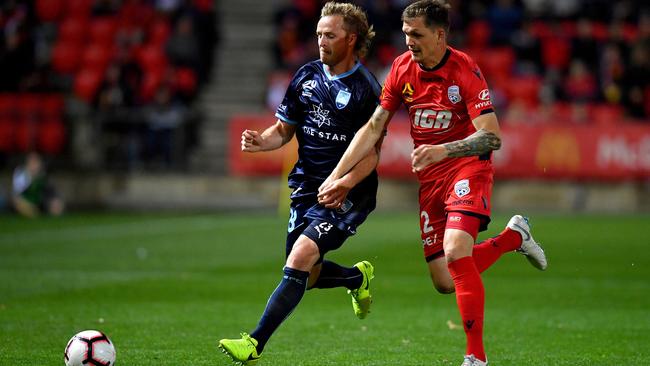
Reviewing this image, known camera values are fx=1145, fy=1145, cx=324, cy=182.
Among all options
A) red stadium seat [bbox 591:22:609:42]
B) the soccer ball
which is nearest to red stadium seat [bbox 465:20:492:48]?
red stadium seat [bbox 591:22:609:42]

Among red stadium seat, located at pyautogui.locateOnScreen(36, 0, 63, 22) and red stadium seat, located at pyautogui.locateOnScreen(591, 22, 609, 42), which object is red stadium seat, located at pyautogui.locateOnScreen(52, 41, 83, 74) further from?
red stadium seat, located at pyautogui.locateOnScreen(591, 22, 609, 42)

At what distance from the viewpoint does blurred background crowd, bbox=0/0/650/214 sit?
25109mm

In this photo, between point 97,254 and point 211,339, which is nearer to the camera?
point 211,339

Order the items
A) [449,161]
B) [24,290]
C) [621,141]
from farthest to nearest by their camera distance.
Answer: [621,141], [24,290], [449,161]

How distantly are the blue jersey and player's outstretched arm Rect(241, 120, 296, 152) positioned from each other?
20cm

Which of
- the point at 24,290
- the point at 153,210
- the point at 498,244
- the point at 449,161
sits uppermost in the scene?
the point at 449,161

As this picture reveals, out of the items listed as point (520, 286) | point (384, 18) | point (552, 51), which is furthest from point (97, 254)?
point (552, 51)

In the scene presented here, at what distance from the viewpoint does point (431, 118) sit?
814 cm

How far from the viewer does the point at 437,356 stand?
8.57 m

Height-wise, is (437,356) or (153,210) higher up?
(437,356)

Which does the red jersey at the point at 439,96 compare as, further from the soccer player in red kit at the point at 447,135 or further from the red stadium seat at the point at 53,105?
the red stadium seat at the point at 53,105

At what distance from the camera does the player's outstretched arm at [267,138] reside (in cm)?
851

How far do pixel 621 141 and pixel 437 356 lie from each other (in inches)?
653

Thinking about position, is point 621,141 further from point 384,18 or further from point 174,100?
point 174,100
